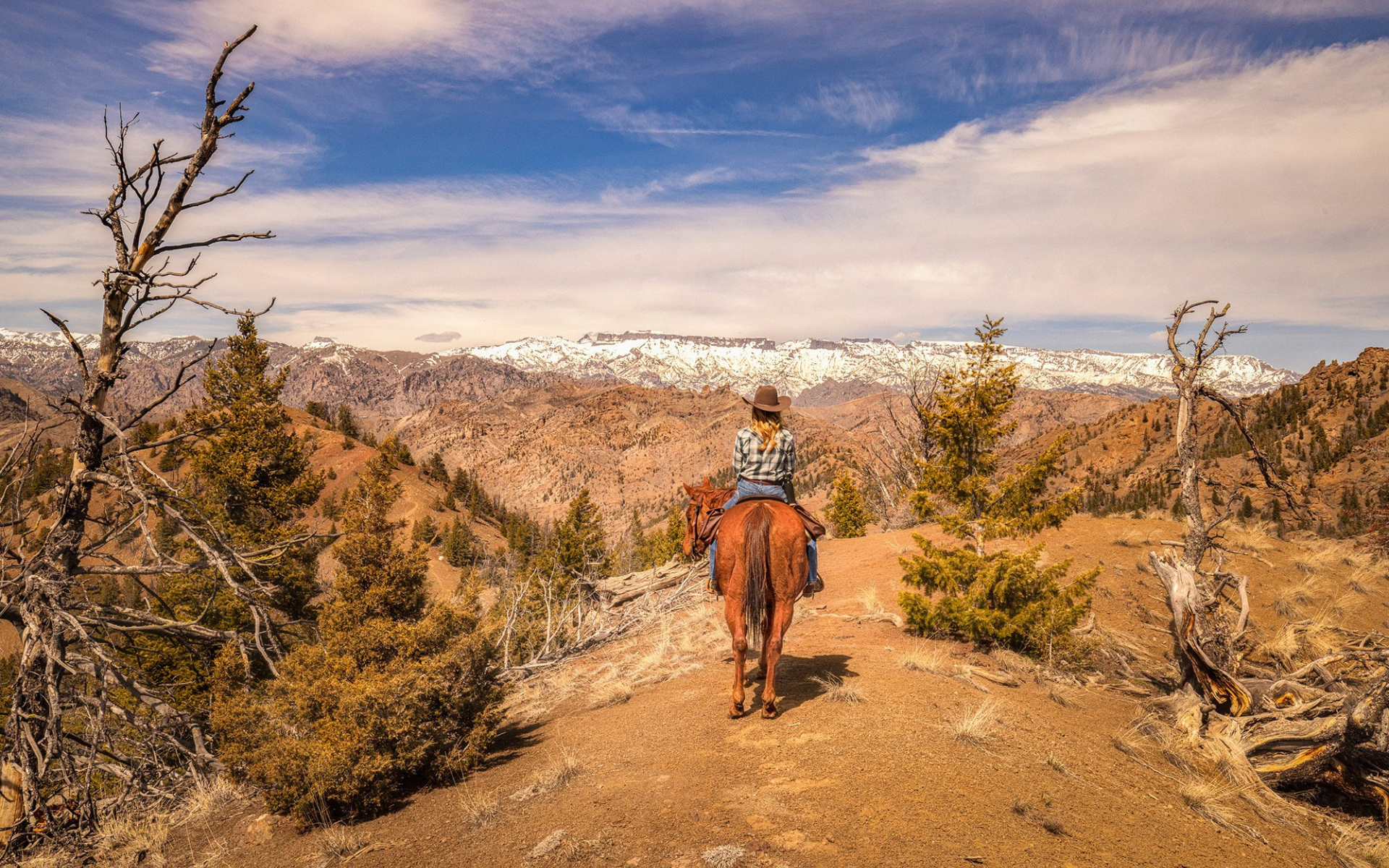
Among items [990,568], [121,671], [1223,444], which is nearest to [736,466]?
[990,568]

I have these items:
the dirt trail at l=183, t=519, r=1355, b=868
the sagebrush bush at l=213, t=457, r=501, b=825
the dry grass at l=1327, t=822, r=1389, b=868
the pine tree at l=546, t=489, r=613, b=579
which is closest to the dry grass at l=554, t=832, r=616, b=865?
the dirt trail at l=183, t=519, r=1355, b=868

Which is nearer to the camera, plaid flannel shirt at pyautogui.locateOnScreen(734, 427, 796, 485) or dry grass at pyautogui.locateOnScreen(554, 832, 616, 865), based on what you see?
dry grass at pyautogui.locateOnScreen(554, 832, 616, 865)

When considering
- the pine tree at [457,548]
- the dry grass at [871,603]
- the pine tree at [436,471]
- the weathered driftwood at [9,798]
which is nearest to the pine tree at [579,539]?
the pine tree at [457,548]

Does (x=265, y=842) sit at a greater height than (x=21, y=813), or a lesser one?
lesser

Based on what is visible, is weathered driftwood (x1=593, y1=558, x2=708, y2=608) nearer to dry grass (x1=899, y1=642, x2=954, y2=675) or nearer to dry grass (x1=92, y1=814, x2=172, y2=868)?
dry grass (x1=899, y1=642, x2=954, y2=675)

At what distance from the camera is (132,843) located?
21.7ft

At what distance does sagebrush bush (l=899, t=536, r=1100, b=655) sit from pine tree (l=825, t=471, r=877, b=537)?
79.1 feet

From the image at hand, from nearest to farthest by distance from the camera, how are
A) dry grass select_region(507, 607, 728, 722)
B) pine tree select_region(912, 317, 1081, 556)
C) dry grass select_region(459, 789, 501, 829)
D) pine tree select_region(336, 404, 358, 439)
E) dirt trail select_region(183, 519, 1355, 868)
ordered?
dirt trail select_region(183, 519, 1355, 868), dry grass select_region(459, 789, 501, 829), dry grass select_region(507, 607, 728, 722), pine tree select_region(912, 317, 1081, 556), pine tree select_region(336, 404, 358, 439)

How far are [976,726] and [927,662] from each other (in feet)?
9.53

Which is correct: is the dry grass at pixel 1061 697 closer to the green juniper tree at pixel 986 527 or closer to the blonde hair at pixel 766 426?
the green juniper tree at pixel 986 527

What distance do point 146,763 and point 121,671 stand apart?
2.01 meters

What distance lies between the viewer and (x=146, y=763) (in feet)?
25.1

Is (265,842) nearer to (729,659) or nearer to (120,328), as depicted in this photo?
(120,328)

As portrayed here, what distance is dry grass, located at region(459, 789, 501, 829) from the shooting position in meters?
6.09
